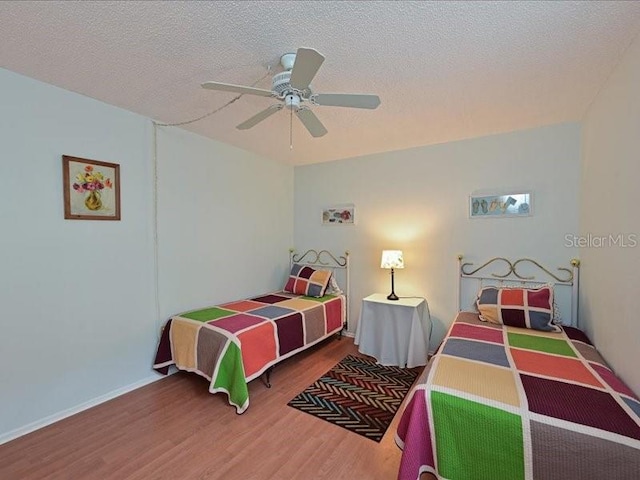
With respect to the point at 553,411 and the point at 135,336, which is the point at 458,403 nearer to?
the point at 553,411

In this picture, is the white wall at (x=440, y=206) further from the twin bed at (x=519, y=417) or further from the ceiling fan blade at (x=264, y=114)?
the ceiling fan blade at (x=264, y=114)

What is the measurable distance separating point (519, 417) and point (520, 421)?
0.05 ft

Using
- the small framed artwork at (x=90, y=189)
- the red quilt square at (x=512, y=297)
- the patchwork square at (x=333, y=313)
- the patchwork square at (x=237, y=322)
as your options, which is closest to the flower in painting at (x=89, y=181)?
the small framed artwork at (x=90, y=189)

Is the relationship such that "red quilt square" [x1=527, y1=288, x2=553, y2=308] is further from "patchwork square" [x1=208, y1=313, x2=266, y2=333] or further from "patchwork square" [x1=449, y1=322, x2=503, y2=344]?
"patchwork square" [x1=208, y1=313, x2=266, y2=333]

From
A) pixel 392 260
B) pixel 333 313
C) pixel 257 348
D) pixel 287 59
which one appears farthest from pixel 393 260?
pixel 287 59

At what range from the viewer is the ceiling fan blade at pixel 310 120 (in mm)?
1834

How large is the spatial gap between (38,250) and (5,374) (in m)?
0.82

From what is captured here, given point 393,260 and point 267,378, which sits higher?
point 393,260

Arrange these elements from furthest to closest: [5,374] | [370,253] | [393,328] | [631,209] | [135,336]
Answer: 1. [370,253]
2. [393,328]
3. [135,336]
4. [5,374]
5. [631,209]

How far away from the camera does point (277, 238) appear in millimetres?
4148

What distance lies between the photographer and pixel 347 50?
5.41 ft

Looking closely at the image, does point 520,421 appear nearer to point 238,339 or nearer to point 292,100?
point 238,339

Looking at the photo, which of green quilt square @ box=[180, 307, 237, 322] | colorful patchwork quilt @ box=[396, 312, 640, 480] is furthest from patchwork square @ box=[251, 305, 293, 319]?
colorful patchwork quilt @ box=[396, 312, 640, 480]

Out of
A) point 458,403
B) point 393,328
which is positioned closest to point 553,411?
point 458,403
